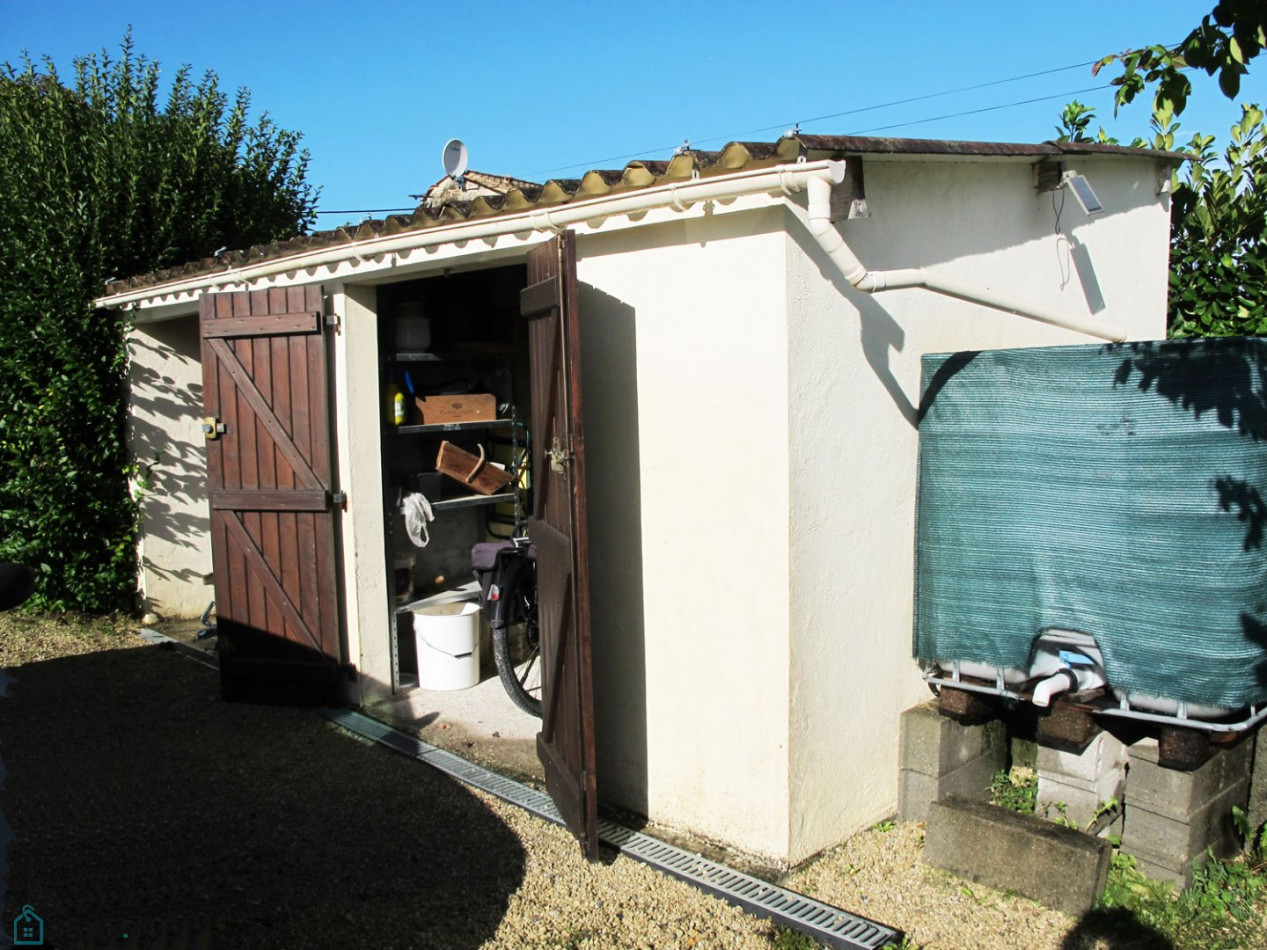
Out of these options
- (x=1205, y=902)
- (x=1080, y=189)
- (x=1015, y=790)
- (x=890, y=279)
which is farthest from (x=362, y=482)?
(x=1205, y=902)

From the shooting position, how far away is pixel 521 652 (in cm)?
648

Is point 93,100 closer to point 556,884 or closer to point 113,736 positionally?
point 113,736

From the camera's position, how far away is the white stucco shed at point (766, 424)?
3.89 metres

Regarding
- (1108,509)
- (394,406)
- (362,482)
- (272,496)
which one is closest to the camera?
(1108,509)

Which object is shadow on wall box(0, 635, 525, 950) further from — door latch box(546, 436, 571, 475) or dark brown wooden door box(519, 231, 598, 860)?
door latch box(546, 436, 571, 475)

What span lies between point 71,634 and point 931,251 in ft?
22.5

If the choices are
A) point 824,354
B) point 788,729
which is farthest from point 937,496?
point 788,729

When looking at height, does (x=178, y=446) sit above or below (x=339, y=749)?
above

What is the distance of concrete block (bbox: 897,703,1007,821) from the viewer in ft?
14.1

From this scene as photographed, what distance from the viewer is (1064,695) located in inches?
157

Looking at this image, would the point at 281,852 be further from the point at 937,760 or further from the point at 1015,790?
the point at 1015,790

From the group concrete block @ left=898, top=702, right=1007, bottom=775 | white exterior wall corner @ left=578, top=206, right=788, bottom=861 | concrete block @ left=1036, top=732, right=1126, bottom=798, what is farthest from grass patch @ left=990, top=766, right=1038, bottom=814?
white exterior wall corner @ left=578, top=206, right=788, bottom=861

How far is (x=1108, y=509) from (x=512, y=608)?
11.1ft

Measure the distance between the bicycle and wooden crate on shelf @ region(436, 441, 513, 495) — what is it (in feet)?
2.01
